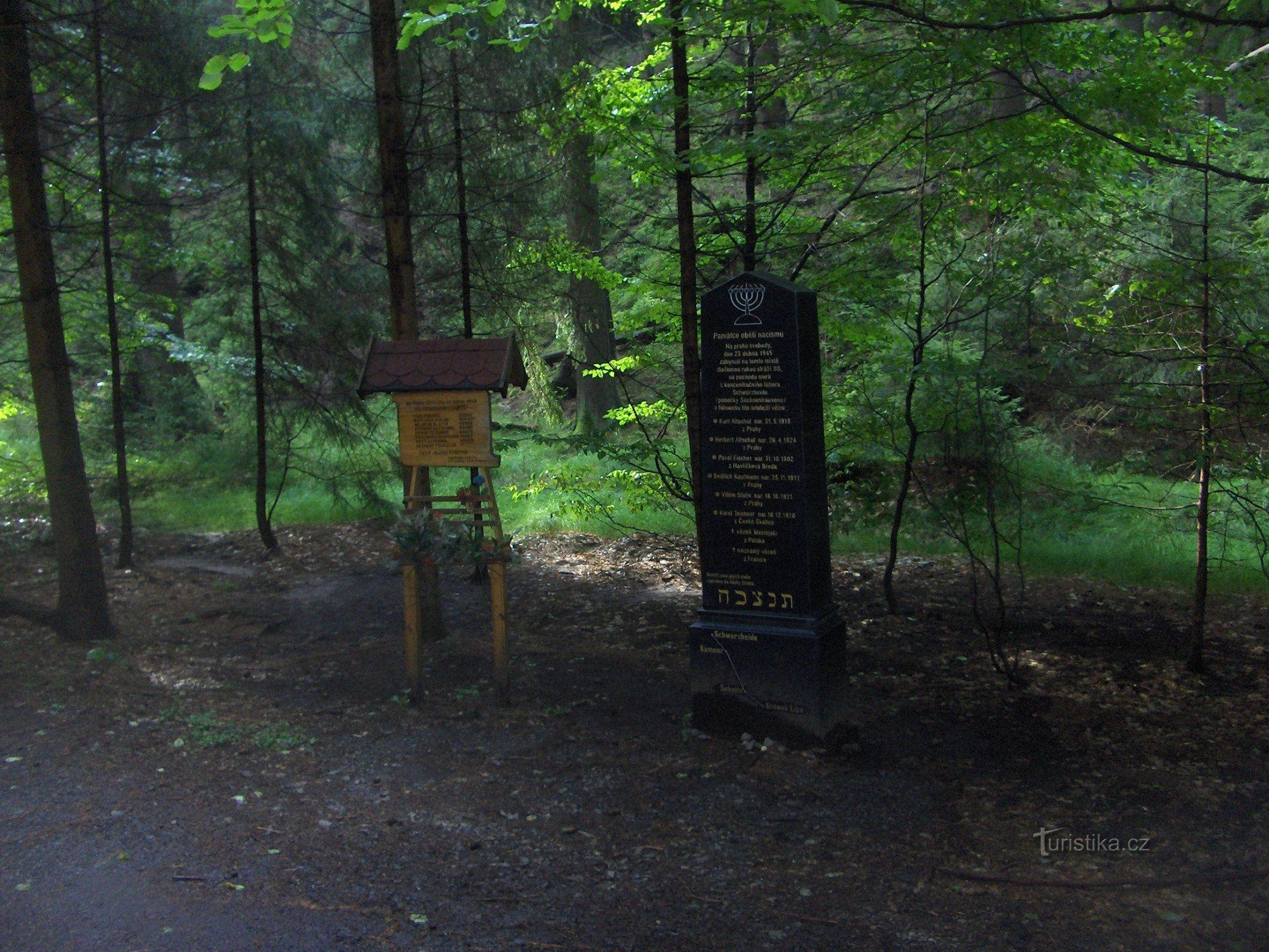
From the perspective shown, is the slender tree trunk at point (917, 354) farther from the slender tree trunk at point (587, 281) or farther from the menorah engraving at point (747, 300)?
the slender tree trunk at point (587, 281)

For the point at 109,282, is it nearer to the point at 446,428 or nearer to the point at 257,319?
the point at 257,319

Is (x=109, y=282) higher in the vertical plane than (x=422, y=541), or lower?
higher

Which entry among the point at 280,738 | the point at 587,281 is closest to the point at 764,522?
the point at 280,738

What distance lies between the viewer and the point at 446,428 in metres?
6.62

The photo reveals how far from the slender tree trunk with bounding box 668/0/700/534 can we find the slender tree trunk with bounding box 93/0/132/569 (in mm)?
5702

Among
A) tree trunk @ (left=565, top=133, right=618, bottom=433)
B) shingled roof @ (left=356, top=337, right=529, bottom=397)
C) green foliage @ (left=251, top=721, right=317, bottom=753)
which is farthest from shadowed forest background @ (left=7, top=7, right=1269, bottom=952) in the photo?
shingled roof @ (left=356, top=337, right=529, bottom=397)

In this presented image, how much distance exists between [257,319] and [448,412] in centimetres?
676

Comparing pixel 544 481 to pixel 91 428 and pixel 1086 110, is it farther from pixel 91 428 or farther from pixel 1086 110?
pixel 91 428

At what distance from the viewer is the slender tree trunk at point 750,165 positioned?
7.46 m

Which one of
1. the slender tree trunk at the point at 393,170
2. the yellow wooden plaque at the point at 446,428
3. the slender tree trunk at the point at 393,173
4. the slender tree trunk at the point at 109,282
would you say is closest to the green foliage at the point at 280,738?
the yellow wooden plaque at the point at 446,428

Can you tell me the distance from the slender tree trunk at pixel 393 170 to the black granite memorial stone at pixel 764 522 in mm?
2801

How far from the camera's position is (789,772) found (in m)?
5.82

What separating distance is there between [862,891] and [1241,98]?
537 centimetres

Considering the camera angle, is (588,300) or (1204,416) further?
(588,300)
